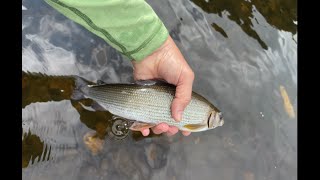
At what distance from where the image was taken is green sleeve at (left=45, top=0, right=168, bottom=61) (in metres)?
2.30

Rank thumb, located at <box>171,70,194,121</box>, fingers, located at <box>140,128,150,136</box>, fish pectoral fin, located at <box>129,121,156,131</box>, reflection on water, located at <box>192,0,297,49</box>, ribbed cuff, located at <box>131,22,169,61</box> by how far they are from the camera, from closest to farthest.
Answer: ribbed cuff, located at <box>131,22,169,61</box>, thumb, located at <box>171,70,194,121</box>, fish pectoral fin, located at <box>129,121,156,131</box>, fingers, located at <box>140,128,150,136</box>, reflection on water, located at <box>192,0,297,49</box>

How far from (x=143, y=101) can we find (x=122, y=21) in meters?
0.84

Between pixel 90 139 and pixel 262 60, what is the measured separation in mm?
2124

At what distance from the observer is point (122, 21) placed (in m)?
2.45

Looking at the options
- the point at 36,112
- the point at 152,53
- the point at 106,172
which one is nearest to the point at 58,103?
the point at 36,112

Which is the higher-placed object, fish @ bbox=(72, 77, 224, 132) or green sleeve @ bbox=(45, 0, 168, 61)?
green sleeve @ bbox=(45, 0, 168, 61)

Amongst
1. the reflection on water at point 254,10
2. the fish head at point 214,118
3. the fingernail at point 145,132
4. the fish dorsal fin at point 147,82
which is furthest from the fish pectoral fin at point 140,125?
the reflection on water at point 254,10

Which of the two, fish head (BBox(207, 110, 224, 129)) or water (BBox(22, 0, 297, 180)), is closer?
fish head (BBox(207, 110, 224, 129))

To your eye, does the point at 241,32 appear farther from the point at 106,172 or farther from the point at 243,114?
the point at 106,172

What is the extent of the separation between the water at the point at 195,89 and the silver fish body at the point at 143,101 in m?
0.40

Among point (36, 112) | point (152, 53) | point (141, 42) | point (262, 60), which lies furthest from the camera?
point (262, 60)

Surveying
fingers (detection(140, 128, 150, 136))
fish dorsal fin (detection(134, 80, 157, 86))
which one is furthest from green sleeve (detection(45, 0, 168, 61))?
fingers (detection(140, 128, 150, 136))

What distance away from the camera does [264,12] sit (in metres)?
4.66

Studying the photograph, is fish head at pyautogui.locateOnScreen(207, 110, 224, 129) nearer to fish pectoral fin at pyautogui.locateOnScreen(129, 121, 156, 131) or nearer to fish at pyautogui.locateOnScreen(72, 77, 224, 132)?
fish at pyautogui.locateOnScreen(72, 77, 224, 132)
